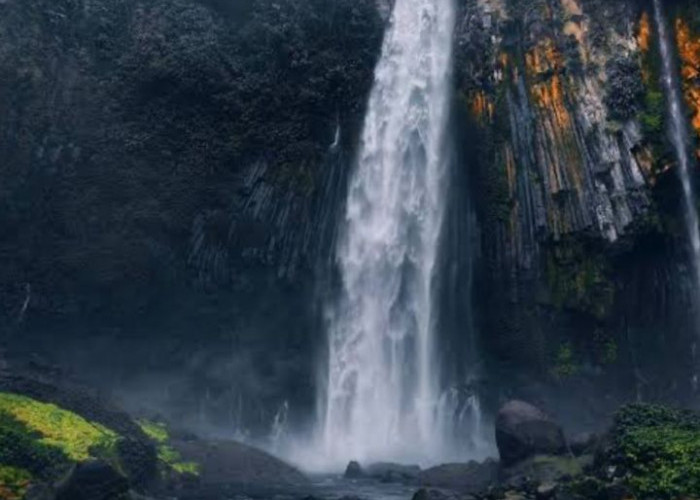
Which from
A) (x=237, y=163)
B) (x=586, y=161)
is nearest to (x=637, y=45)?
(x=586, y=161)

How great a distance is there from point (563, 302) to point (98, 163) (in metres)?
19.6

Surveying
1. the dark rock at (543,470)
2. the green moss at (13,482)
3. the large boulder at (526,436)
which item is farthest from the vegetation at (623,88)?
the green moss at (13,482)

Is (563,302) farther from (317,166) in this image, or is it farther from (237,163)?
(237,163)

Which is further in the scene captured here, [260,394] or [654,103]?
[260,394]

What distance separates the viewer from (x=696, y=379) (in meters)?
30.2

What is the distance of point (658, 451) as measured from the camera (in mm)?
20578

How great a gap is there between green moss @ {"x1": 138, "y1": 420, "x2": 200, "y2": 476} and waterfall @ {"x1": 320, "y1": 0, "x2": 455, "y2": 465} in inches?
259

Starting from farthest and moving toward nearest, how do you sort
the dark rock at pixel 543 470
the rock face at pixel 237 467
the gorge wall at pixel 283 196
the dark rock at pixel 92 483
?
the gorge wall at pixel 283 196 → the rock face at pixel 237 467 → the dark rock at pixel 543 470 → the dark rock at pixel 92 483

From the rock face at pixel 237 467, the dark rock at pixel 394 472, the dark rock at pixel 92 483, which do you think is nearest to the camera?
the dark rock at pixel 92 483

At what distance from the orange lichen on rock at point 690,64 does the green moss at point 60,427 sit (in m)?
24.3

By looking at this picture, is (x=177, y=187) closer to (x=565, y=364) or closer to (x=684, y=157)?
(x=565, y=364)

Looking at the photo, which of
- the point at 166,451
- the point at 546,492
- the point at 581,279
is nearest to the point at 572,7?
the point at 581,279

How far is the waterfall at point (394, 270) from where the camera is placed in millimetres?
31734

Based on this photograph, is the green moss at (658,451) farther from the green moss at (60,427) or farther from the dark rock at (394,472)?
the green moss at (60,427)
